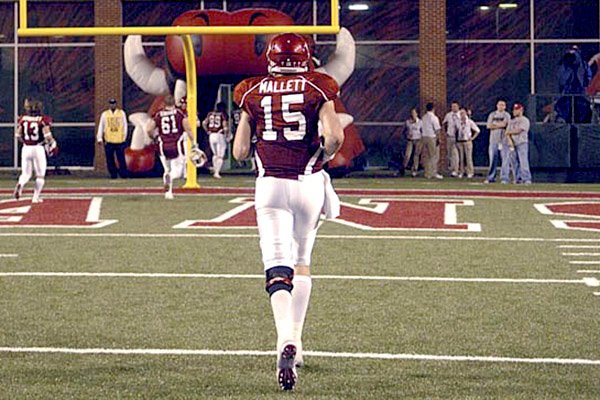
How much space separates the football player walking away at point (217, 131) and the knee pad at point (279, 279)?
23515mm

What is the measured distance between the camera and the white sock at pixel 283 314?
A: 696cm

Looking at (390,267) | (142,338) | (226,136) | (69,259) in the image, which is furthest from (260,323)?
(226,136)

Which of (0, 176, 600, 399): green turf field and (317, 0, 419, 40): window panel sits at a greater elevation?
(317, 0, 419, 40): window panel

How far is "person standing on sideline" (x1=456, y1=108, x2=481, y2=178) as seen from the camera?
105 ft

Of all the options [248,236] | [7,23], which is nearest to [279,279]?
[248,236]

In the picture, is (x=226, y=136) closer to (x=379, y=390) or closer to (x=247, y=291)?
(x=247, y=291)

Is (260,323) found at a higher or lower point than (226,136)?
lower

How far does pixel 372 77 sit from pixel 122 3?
22.8 ft

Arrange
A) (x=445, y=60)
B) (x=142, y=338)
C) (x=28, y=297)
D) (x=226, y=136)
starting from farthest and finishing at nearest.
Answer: (x=445, y=60)
(x=226, y=136)
(x=28, y=297)
(x=142, y=338)

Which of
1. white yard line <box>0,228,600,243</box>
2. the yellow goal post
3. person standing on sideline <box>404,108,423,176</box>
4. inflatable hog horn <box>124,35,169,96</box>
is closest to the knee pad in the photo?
white yard line <box>0,228,600,243</box>

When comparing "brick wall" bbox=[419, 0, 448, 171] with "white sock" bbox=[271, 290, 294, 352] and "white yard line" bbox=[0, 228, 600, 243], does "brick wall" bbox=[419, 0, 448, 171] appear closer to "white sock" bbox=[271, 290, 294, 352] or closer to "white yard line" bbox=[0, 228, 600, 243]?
"white yard line" bbox=[0, 228, 600, 243]

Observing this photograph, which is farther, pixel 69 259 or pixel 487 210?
pixel 487 210

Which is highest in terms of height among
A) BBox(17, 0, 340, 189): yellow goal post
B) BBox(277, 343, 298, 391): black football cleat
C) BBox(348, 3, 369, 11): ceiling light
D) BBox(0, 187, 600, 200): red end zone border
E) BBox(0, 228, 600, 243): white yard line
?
BBox(348, 3, 369, 11): ceiling light

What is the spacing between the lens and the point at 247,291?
431 inches
